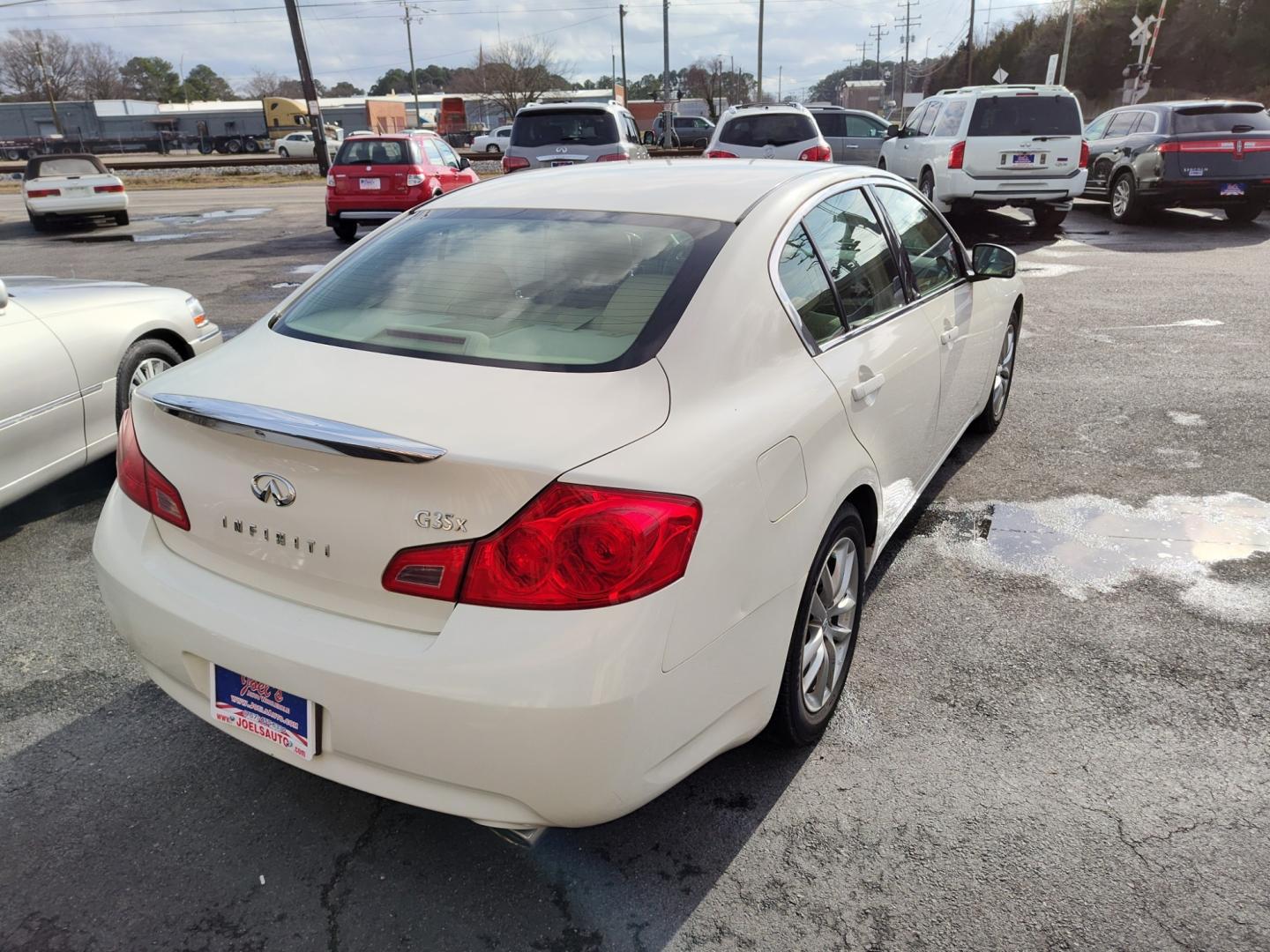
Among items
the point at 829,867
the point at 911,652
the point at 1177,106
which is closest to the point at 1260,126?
the point at 1177,106

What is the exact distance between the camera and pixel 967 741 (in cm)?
277

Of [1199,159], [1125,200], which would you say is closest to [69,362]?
[1199,159]

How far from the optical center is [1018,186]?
12.9 metres

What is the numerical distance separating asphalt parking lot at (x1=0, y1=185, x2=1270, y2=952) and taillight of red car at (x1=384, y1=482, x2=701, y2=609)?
849 mm

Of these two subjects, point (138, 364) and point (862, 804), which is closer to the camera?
point (862, 804)

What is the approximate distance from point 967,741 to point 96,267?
1314 centimetres

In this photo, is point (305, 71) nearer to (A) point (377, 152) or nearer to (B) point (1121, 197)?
(A) point (377, 152)

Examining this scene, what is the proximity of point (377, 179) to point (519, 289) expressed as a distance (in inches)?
486

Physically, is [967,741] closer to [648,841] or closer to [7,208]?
[648,841]

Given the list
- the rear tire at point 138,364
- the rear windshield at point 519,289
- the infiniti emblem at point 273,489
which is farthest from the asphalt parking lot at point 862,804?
Result: the rear windshield at point 519,289

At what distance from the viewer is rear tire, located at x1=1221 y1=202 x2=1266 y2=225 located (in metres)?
13.8

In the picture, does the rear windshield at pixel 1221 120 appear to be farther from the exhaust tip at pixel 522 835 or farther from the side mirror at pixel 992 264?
the exhaust tip at pixel 522 835

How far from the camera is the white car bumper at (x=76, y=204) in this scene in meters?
16.6

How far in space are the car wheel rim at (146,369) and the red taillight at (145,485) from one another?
2400mm
